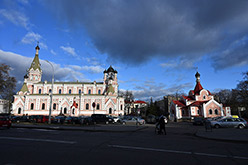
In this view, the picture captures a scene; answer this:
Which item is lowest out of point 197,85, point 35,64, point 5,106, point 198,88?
point 5,106

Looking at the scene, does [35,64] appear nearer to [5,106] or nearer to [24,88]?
[24,88]

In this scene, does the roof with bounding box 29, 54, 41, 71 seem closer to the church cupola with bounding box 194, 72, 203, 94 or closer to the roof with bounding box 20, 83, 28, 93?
the roof with bounding box 20, 83, 28, 93

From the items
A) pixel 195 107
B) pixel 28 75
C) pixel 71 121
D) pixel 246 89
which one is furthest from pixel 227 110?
pixel 28 75

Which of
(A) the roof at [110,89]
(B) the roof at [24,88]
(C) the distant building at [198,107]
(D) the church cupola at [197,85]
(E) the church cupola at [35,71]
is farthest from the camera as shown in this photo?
(E) the church cupola at [35,71]

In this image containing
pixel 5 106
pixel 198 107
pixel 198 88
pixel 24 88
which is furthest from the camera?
pixel 5 106

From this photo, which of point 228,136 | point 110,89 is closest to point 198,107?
point 110,89

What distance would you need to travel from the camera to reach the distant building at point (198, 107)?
4681cm

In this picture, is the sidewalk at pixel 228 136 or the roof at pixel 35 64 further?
the roof at pixel 35 64

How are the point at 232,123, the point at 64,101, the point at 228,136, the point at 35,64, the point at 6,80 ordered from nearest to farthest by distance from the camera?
the point at 228,136
the point at 232,123
the point at 6,80
the point at 64,101
the point at 35,64

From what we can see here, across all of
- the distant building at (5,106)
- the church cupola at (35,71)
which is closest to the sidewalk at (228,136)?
the distant building at (5,106)

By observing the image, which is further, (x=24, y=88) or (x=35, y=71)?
(x=35, y=71)

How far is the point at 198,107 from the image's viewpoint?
48875mm

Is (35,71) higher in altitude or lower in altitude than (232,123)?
higher

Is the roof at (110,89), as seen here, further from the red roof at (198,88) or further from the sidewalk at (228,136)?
the sidewalk at (228,136)
